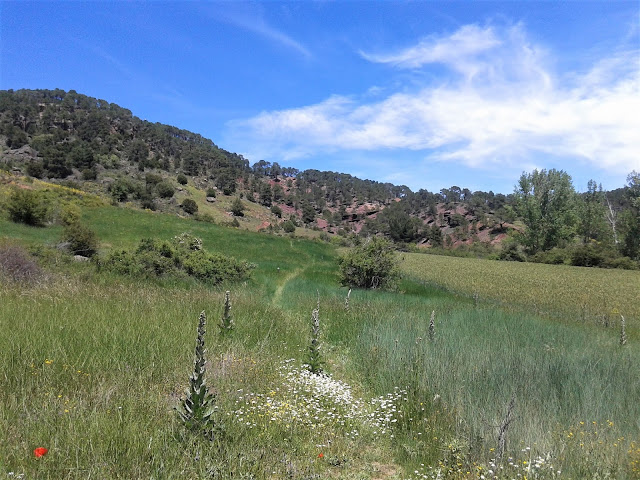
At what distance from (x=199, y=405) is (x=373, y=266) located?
16.3 m

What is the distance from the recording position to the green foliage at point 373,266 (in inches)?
776

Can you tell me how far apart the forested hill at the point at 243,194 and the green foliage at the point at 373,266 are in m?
16.3

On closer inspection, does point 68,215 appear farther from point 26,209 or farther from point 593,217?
point 593,217

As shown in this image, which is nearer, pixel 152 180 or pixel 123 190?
pixel 123 190

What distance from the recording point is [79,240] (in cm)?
1805

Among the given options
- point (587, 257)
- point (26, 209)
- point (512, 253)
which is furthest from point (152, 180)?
point (587, 257)

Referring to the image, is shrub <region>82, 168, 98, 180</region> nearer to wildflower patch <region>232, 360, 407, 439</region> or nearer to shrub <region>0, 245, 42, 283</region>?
shrub <region>0, 245, 42, 283</region>

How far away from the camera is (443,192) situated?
165m

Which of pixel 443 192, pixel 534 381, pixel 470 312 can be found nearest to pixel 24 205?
pixel 470 312

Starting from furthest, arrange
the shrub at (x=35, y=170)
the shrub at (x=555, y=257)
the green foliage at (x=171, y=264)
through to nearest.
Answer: the shrub at (x=35, y=170), the shrub at (x=555, y=257), the green foliage at (x=171, y=264)

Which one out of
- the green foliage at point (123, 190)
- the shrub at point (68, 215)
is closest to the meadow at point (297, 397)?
the shrub at point (68, 215)

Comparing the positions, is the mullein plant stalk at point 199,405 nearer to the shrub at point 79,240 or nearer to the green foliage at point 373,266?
the green foliage at point 373,266

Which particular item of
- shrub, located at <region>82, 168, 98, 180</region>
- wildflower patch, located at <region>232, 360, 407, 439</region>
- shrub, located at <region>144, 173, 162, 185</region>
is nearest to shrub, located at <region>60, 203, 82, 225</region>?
wildflower patch, located at <region>232, 360, 407, 439</region>

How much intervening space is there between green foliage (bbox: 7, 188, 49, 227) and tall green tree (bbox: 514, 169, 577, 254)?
72.8 meters
